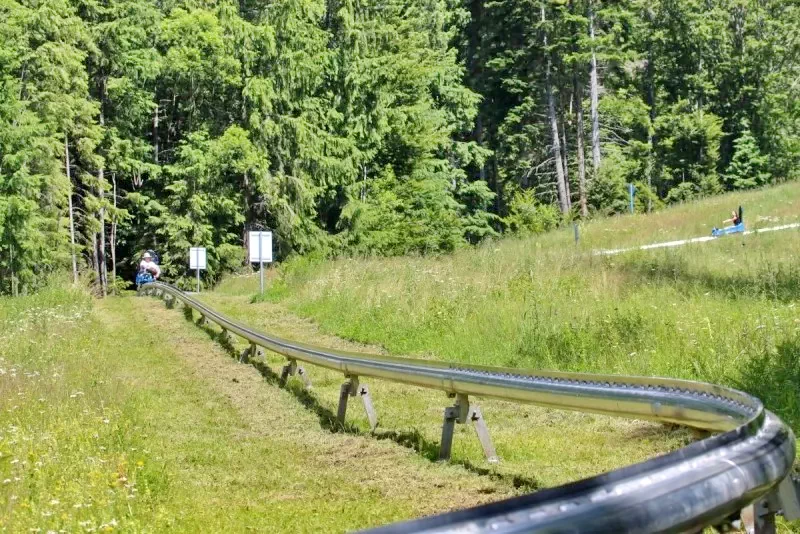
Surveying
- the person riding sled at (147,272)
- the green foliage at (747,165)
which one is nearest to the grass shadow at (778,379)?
the person riding sled at (147,272)

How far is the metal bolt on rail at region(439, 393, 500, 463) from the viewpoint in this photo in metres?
7.64

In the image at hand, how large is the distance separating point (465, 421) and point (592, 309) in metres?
6.51

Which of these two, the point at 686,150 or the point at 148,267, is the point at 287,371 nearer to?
the point at 148,267

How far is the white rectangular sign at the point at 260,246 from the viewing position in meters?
26.7

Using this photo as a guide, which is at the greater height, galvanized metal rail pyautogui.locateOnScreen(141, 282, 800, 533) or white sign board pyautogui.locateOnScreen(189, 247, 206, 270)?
galvanized metal rail pyautogui.locateOnScreen(141, 282, 800, 533)

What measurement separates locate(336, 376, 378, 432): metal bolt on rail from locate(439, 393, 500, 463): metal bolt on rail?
1775 mm

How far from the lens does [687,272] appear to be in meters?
16.1

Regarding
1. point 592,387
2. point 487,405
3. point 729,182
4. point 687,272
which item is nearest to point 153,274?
point 687,272

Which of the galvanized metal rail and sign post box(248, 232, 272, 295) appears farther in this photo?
sign post box(248, 232, 272, 295)

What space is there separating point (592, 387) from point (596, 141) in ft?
166

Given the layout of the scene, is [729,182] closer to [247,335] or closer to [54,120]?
[54,120]

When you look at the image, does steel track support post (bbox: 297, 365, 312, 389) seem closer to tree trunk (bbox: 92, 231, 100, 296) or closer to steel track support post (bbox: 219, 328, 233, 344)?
steel track support post (bbox: 219, 328, 233, 344)

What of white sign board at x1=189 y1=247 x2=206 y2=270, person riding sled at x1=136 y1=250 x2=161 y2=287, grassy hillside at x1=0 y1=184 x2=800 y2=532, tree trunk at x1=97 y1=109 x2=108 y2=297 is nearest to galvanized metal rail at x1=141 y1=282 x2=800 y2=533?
grassy hillside at x1=0 y1=184 x2=800 y2=532

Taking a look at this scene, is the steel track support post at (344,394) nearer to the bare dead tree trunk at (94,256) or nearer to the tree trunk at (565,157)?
the bare dead tree trunk at (94,256)
